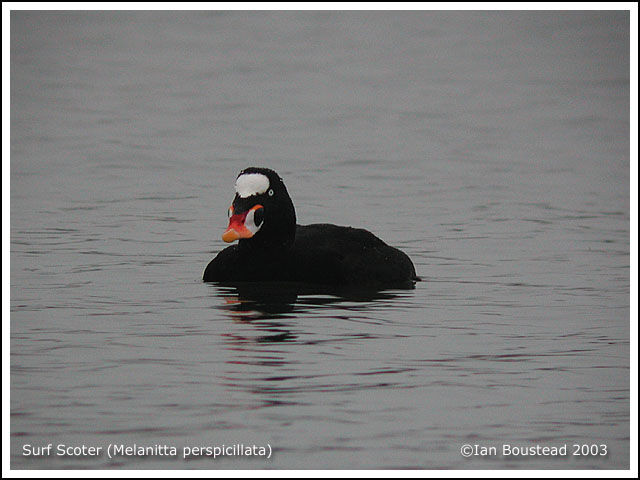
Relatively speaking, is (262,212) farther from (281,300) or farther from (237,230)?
(281,300)

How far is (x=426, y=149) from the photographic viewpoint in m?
25.7

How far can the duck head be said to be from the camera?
1341 cm

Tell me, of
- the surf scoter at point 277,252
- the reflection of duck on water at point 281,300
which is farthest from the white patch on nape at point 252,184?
the reflection of duck on water at point 281,300

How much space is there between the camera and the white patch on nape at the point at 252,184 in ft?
44.2

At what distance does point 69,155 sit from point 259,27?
25211 mm

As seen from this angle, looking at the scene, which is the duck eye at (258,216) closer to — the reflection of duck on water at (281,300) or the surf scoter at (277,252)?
the surf scoter at (277,252)

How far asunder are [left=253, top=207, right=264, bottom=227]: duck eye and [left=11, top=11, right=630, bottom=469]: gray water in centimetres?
63

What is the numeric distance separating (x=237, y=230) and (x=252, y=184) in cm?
52

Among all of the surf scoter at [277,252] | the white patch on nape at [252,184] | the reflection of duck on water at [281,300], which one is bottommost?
the reflection of duck on water at [281,300]

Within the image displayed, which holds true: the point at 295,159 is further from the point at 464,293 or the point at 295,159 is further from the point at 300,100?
the point at 464,293

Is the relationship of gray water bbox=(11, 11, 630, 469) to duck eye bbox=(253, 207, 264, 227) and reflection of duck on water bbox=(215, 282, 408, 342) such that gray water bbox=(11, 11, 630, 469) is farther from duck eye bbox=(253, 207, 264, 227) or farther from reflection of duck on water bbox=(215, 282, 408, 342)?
duck eye bbox=(253, 207, 264, 227)

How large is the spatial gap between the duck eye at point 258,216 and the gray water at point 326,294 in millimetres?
630

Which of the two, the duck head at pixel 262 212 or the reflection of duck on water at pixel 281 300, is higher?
the duck head at pixel 262 212

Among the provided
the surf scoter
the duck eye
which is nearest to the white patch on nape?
the surf scoter
